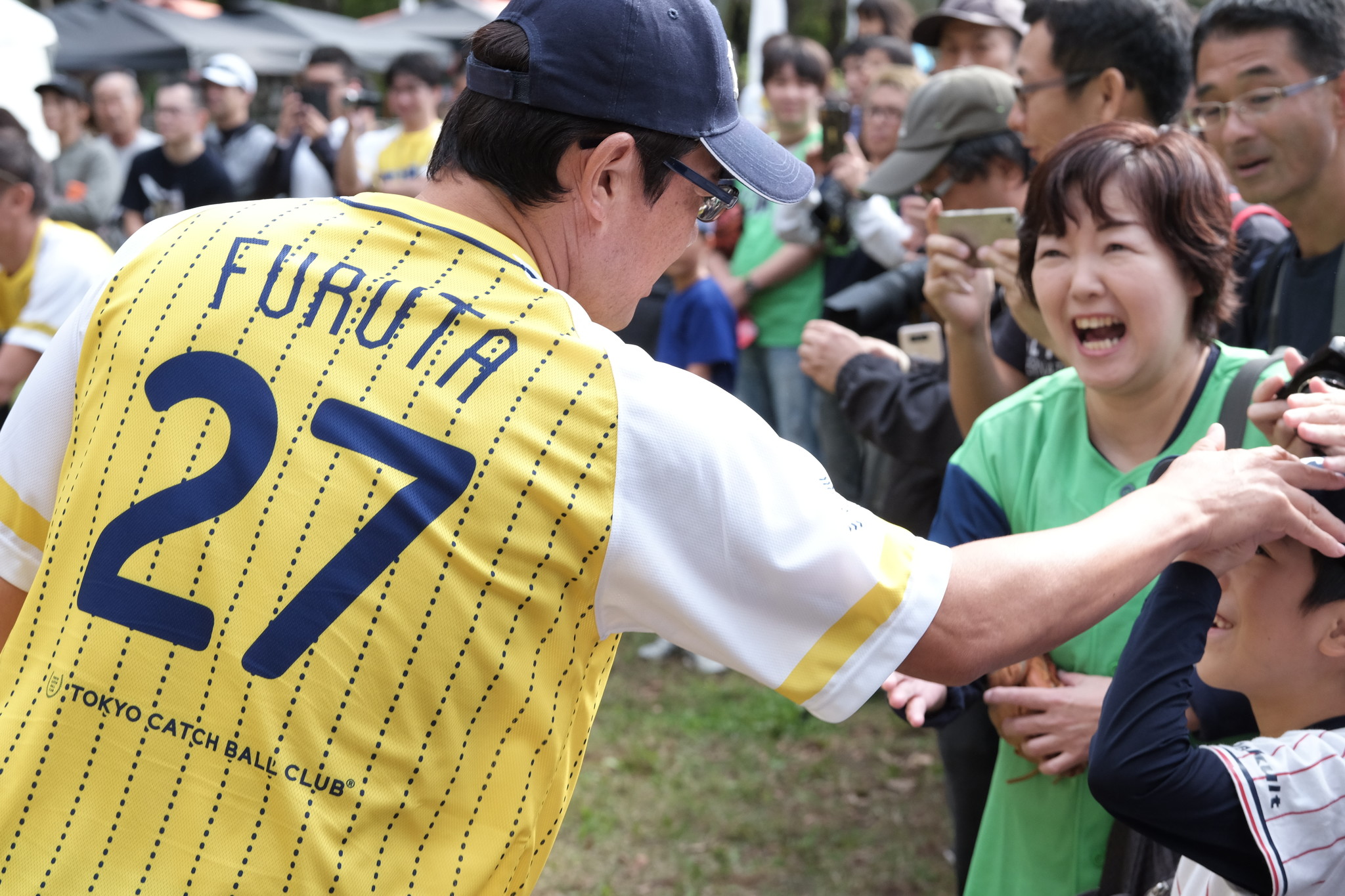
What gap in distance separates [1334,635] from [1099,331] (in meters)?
0.73

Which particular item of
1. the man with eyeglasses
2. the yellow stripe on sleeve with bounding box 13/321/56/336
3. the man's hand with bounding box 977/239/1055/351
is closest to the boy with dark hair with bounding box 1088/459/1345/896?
the man's hand with bounding box 977/239/1055/351

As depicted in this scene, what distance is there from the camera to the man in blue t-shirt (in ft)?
19.2

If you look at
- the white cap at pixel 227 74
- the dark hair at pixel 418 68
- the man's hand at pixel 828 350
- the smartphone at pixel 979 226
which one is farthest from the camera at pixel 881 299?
the white cap at pixel 227 74

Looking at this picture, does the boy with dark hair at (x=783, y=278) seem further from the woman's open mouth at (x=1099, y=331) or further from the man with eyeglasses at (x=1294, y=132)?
the woman's open mouth at (x=1099, y=331)

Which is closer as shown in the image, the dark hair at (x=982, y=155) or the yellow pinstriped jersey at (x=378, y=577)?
the yellow pinstriped jersey at (x=378, y=577)

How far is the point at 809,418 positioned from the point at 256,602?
4.73 meters

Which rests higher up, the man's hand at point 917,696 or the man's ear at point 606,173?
the man's ear at point 606,173

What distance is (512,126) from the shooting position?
1652 millimetres

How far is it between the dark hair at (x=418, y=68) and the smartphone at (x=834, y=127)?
11.2 ft

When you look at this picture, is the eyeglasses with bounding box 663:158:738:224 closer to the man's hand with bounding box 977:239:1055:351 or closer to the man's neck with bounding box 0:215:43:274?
the man's hand with bounding box 977:239:1055:351

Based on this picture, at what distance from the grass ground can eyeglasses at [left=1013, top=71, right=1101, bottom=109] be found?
2.55m

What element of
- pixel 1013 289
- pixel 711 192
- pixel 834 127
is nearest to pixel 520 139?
pixel 711 192

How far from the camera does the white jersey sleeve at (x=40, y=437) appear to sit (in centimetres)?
169

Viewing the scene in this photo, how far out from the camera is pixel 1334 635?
1898 mm
